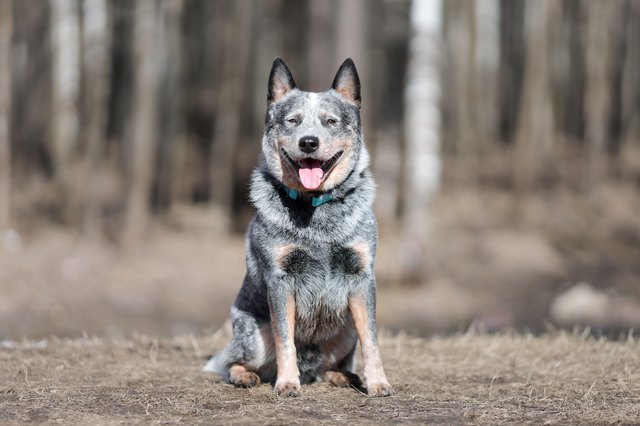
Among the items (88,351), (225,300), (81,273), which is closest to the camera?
(88,351)

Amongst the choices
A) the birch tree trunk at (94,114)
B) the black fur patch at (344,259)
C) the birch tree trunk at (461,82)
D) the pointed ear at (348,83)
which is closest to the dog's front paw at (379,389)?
the black fur patch at (344,259)

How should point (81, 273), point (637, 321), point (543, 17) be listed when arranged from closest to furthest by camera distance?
point (637, 321) → point (81, 273) → point (543, 17)

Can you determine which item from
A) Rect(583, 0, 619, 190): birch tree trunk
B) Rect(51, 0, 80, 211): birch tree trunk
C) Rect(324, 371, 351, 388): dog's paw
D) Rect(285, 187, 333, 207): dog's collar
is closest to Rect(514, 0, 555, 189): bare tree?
Rect(583, 0, 619, 190): birch tree trunk

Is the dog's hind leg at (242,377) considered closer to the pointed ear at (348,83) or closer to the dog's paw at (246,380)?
the dog's paw at (246,380)

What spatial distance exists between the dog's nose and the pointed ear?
0.64 m

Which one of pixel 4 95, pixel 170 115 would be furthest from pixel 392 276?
pixel 170 115

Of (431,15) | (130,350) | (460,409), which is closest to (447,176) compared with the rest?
(431,15)

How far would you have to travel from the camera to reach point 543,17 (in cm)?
2312

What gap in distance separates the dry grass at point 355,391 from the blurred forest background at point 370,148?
272 cm

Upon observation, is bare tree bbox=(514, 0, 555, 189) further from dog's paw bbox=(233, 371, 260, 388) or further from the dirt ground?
dog's paw bbox=(233, 371, 260, 388)

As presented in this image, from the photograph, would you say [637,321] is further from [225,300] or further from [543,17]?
[543,17]

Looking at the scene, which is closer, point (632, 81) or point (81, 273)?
point (81, 273)

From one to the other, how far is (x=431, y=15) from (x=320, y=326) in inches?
363

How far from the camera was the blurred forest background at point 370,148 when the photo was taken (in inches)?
501
